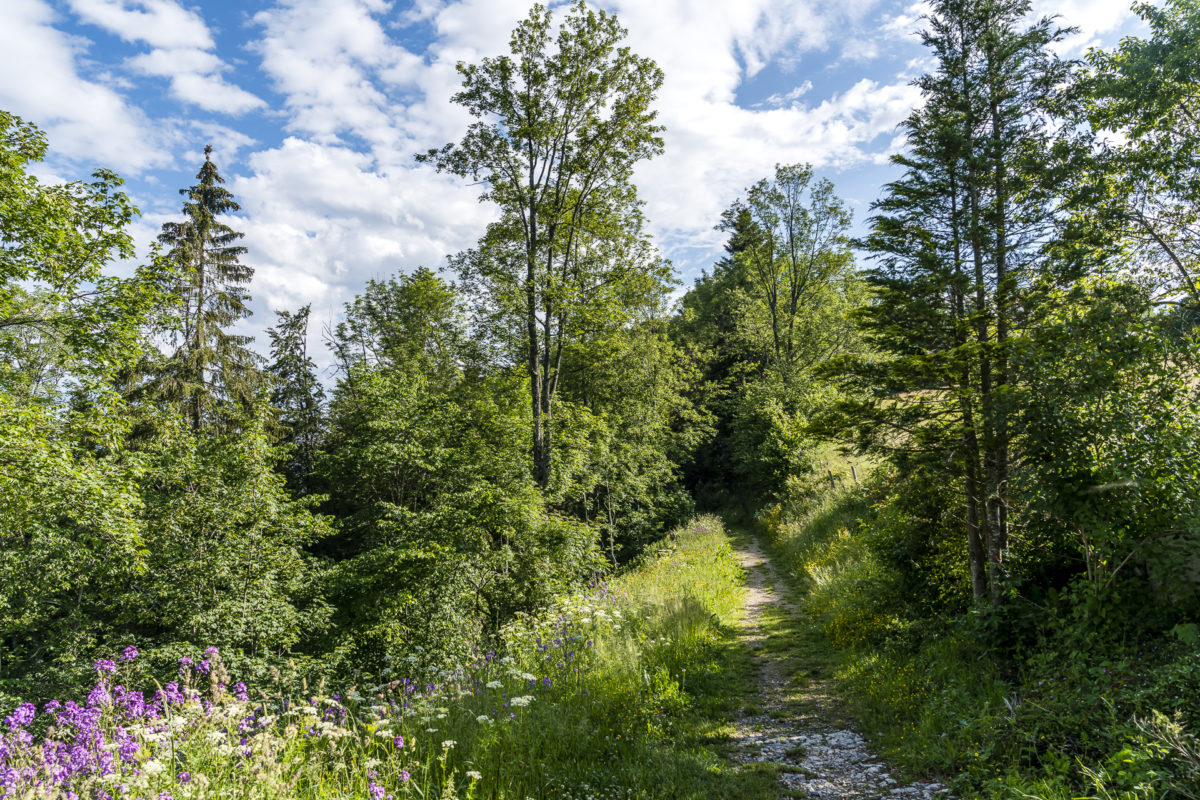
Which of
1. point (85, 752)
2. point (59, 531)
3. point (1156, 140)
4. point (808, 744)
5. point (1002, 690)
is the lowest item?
point (808, 744)

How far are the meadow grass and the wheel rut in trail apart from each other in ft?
1.02

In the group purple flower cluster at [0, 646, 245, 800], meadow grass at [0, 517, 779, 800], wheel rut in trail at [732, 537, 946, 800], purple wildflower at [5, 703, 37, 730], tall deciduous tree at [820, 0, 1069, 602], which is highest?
tall deciduous tree at [820, 0, 1069, 602]

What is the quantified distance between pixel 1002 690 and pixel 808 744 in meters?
2.05

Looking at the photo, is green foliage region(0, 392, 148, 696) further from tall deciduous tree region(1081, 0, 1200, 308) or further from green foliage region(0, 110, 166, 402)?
tall deciduous tree region(1081, 0, 1200, 308)

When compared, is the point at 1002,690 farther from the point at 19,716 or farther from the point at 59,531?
the point at 59,531

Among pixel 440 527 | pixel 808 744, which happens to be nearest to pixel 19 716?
pixel 808 744

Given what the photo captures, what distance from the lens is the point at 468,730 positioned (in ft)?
16.8

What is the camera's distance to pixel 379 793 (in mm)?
3236

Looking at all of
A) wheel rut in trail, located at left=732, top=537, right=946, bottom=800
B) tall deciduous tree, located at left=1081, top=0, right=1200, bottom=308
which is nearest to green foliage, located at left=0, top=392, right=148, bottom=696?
wheel rut in trail, located at left=732, top=537, right=946, bottom=800

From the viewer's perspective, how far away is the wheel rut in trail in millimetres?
4938

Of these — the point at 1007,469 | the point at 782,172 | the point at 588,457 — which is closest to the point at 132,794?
the point at 1007,469

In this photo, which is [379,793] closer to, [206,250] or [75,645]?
[75,645]

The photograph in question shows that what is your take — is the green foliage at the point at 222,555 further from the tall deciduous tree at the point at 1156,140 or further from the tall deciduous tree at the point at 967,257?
the tall deciduous tree at the point at 1156,140

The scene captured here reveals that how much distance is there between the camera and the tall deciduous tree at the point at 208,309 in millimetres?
20359
